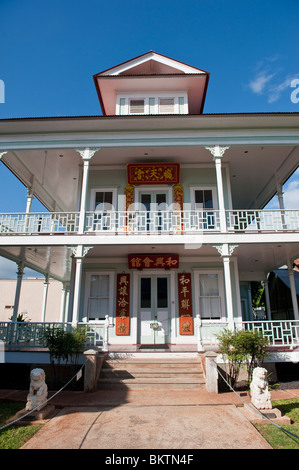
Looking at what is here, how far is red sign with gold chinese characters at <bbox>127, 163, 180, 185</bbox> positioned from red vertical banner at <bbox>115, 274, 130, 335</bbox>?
393cm

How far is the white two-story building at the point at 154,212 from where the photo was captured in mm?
10242

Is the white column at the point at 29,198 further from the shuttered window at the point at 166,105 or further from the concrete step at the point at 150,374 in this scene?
the concrete step at the point at 150,374

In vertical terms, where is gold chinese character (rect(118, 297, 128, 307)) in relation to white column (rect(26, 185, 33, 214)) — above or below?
below

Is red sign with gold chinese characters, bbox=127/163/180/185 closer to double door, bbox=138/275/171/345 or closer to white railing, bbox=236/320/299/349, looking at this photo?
double door, bbox=138/275/171/345

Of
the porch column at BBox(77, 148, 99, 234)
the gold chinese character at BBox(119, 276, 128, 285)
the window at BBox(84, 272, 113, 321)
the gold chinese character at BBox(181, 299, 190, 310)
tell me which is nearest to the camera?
the porch column at BBox(77, 148, 99, 234)

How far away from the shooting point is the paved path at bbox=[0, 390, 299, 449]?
4.49 meters

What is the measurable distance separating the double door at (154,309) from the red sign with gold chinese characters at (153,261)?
544mm

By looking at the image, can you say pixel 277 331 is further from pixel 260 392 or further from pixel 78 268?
pixel 78 268

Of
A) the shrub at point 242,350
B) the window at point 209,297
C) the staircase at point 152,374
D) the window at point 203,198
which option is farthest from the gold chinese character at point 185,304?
the window at point 203,198

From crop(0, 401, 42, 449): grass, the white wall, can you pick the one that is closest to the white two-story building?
crop(0, 401, 42, 449): grass

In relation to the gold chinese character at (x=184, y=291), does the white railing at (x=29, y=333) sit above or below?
below

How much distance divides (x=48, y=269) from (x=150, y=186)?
23.4 feet

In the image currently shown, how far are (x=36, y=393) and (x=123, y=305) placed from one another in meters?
5.76

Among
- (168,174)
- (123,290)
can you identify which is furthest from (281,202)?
(123,290)
